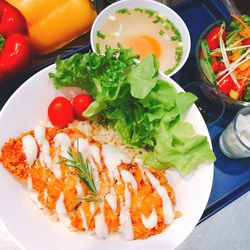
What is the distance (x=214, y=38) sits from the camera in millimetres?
1621

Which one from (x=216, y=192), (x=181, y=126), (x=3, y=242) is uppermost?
(x=181, y=126)

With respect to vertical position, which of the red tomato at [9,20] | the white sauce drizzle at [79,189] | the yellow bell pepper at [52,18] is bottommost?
the white sauce drizzle at [79,189]

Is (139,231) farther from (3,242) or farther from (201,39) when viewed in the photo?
(201,39)

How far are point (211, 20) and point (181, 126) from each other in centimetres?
70

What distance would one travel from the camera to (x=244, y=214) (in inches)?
68.7

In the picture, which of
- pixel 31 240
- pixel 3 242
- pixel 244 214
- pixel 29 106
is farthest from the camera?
pixel 244 214

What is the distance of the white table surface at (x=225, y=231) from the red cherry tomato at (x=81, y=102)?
0.73m

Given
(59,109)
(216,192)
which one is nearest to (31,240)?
(59,109)

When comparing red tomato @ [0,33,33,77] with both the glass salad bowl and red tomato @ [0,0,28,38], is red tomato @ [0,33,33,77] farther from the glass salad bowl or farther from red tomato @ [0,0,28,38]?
the glass salad bowl

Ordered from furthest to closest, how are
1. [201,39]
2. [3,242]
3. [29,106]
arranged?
[201,39] → [3,242] → [29,106]

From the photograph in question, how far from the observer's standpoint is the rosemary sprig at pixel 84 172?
4.02 feet

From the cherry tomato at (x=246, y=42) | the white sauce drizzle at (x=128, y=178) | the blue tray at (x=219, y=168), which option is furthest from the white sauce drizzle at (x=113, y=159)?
the cherry tomato at (x=246, y=42)

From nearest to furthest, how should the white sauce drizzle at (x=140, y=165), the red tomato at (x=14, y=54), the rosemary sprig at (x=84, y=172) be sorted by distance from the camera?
the rosemary sprig at (x=84, y=172), the white sauce drizzle at (x=140, y=165), the red tomato at (x=14, y=54)

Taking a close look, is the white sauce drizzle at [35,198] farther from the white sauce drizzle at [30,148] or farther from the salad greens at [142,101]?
the salad greens at [142,101]
